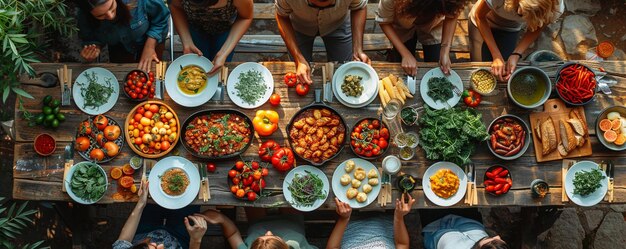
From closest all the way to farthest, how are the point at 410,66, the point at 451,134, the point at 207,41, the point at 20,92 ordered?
the point at 20,92 < the point at 451,134 < the point at 410,66 < the point at 207,41

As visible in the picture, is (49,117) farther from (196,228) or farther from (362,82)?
(362,82)

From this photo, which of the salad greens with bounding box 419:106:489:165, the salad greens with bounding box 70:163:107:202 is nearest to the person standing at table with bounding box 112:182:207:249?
the salad greens with bounding box 70:163:107:202

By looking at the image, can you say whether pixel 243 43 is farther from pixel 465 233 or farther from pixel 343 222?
pixel 465 233

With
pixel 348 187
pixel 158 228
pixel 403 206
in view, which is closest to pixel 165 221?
pixel 158 228

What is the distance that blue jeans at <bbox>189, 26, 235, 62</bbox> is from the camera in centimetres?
500

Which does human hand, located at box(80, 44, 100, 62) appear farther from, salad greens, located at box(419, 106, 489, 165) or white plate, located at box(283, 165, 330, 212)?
salad greens, located at box(419, 106, 489, 165)

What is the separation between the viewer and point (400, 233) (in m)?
4.65

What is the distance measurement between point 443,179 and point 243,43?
2.46m

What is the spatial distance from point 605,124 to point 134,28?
3893 millimetres

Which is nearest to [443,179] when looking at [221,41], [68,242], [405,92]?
[405,92]

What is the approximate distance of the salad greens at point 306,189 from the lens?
442cm

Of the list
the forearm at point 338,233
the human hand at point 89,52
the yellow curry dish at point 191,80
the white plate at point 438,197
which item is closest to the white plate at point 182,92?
the yellow curry dish at point 191,80

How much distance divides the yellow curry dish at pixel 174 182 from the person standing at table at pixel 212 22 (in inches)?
33.5

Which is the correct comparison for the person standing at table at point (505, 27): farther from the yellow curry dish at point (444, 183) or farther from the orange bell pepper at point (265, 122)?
the orange bell pepper at point (265, 122)
